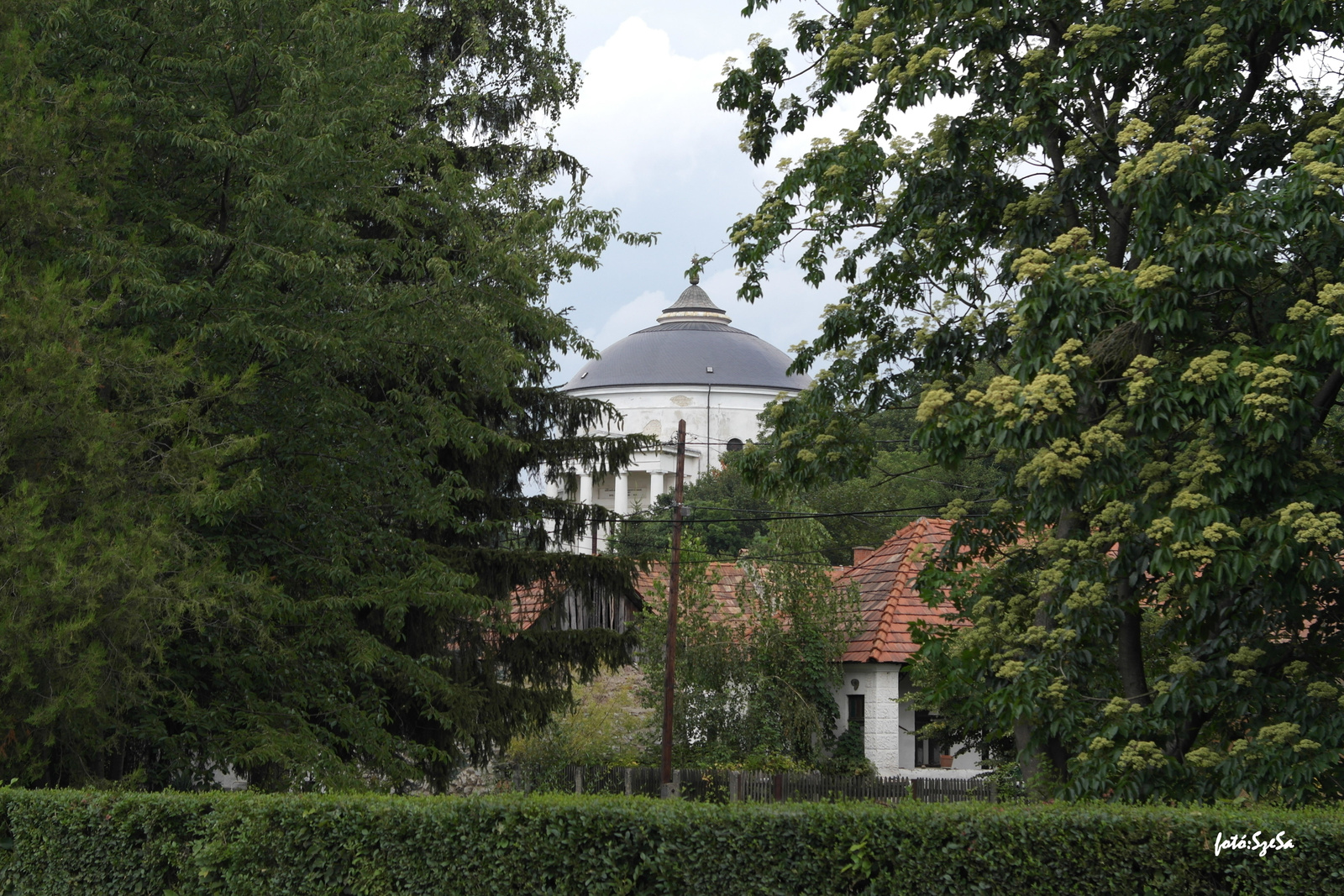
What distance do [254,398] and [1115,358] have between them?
27.0 feet

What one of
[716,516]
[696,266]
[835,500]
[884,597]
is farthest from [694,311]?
[696,266]

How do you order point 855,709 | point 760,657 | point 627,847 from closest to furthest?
point 627,847 → point 760,657 → point 855,709

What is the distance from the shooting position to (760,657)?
25.4m

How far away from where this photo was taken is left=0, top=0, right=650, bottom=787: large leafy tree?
991 centimetres

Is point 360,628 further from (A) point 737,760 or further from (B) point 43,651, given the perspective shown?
(A) point 737,760

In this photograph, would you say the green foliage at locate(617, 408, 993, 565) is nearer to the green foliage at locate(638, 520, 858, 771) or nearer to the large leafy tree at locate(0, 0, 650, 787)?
the green foliage at locate(638, 520, 858, 771)

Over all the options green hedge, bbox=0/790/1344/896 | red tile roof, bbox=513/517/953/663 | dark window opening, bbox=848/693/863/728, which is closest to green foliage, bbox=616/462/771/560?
red tile roof, bbox=513/517/953/663

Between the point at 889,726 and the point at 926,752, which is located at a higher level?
the point at 889,726

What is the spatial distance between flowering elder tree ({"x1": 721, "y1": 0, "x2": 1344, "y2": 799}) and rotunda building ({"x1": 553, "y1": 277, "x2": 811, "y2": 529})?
91.1 metres

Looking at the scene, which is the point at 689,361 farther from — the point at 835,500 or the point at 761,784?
the point at 761,784

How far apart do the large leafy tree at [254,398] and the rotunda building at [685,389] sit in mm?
87533

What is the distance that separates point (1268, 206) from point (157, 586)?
27.7ft

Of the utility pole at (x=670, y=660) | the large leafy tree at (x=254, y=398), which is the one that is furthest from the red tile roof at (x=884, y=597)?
the large leafy tree at (x=254, y=398)

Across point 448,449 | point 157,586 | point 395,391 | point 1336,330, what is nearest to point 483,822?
point 157,586
